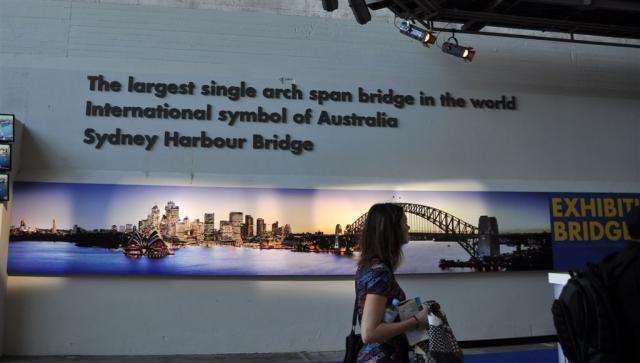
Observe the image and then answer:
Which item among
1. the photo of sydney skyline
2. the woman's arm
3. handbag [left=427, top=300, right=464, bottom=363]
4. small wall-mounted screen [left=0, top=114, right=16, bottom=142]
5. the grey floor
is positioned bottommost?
the grey floor

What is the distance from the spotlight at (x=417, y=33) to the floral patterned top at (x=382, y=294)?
4683 mm

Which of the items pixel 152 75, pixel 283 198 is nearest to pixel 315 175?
pixel 283 198

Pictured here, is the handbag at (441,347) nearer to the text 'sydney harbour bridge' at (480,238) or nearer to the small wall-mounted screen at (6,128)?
the text 'sydney harbour bridge' at (480,238)

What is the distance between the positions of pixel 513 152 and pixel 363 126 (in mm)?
2191

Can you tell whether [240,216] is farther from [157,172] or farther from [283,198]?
[157,172]

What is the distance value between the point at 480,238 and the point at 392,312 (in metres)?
4.68

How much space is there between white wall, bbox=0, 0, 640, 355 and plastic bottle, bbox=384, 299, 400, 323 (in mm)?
4014

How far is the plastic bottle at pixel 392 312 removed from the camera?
228 centimetres

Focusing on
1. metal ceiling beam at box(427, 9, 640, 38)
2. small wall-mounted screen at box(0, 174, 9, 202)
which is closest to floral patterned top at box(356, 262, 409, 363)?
metal ceiling beam at box(427, 9, 640, 38)

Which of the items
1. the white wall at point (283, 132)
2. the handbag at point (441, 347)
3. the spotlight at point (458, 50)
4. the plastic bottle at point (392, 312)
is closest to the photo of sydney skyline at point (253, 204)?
the white wall at point (283, 132)

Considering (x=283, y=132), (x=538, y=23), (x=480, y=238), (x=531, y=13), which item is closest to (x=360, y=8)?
(x=283, y=132)

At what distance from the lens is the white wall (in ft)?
19.5

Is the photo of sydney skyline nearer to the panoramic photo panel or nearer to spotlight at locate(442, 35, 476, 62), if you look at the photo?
the panoramic photo panel

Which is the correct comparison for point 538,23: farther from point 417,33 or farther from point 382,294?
point 382,294
